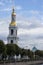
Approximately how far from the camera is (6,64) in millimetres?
101500

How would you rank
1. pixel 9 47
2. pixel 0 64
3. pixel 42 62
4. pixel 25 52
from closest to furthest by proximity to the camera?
1. pixel 0 64
2. pixel 9 47
3. pixel 42 62
4. pixel 25 52

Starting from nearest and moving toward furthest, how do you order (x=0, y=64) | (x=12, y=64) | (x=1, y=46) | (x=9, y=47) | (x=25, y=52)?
1. (x=0, y=64)
2. (x=12, y=64)
3. (x=1, y=46)
4. (x=9, y=47)
5. (x=25, y=52)

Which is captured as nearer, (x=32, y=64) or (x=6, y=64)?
(x=6, y=64)

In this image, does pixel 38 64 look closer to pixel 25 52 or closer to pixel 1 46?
pixel 25 52

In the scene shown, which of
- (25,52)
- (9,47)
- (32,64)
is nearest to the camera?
(32,64)

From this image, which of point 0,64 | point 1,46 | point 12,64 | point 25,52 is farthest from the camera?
point 25,52

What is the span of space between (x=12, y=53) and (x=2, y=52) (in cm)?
2673

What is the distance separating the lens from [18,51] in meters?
170

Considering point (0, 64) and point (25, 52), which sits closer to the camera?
point (0, 64)

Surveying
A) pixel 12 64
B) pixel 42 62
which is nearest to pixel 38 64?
pixel 42 62

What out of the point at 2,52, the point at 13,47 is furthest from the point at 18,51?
the point at 2,52

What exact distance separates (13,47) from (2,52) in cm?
3217

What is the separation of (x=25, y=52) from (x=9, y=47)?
3248 cm

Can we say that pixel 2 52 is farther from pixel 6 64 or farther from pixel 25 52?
pixel 25 52
